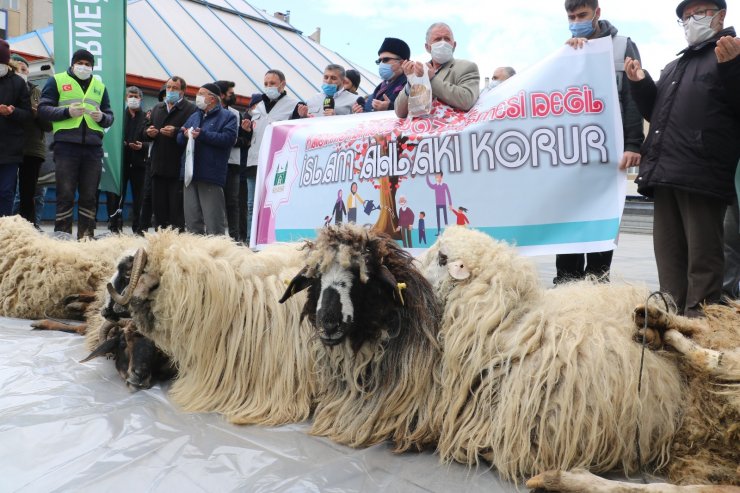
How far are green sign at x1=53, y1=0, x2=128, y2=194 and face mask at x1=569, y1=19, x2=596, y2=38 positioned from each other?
6273 millimetres

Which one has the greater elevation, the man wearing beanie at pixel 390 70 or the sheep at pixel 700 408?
the man wearing beanie at pixel 390 70

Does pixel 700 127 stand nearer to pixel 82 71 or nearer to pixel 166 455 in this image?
pixel 166 455

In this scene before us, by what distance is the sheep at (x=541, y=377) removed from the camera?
6.07ft

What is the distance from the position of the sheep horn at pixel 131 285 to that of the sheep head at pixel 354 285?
790 millimetres

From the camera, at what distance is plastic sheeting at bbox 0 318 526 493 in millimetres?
1821

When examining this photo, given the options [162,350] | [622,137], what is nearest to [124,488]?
[162,350]

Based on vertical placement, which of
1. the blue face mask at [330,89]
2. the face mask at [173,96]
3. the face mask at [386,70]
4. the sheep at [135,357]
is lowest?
the sheep at [135,357]

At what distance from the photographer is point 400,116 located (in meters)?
4.15

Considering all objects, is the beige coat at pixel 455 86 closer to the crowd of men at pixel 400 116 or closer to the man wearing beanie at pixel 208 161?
the crowd of men at pixel 400 116

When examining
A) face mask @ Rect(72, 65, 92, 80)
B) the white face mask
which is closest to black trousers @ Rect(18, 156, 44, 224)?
face mask @ Rect(72, 65, 92, 80)

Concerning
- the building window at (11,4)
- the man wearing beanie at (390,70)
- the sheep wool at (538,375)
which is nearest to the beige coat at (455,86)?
the man wearing beanie at (390,70)

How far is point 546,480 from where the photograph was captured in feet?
5.43

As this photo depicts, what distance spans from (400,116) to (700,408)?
285 cm

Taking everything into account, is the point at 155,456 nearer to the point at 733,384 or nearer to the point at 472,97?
the point at 733,384
